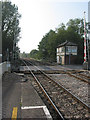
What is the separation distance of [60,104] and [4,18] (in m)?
34.1

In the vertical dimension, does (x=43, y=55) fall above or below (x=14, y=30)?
below

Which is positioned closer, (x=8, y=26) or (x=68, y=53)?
(x=68, y=53)

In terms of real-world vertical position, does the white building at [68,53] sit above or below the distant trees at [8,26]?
below

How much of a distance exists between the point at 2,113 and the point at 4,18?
3443 cm

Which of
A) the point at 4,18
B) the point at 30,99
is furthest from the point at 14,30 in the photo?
the point at 30,99

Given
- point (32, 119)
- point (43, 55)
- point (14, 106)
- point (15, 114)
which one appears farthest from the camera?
point (43, 55)

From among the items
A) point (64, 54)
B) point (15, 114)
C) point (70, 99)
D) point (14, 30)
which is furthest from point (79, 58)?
point (15, 114)

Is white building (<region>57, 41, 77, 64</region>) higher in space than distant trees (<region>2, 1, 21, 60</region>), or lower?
lower

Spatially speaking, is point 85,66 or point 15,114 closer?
point 15,114

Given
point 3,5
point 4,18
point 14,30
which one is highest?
point 3,5

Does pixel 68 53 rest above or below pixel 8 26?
below

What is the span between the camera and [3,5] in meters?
34.8

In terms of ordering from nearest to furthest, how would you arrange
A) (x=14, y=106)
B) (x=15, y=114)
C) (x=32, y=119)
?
(x=32, y=119)
(x=15, y=114)
(x=14, y=106)

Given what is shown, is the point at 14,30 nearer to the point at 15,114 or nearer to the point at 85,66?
the point at 85,66
